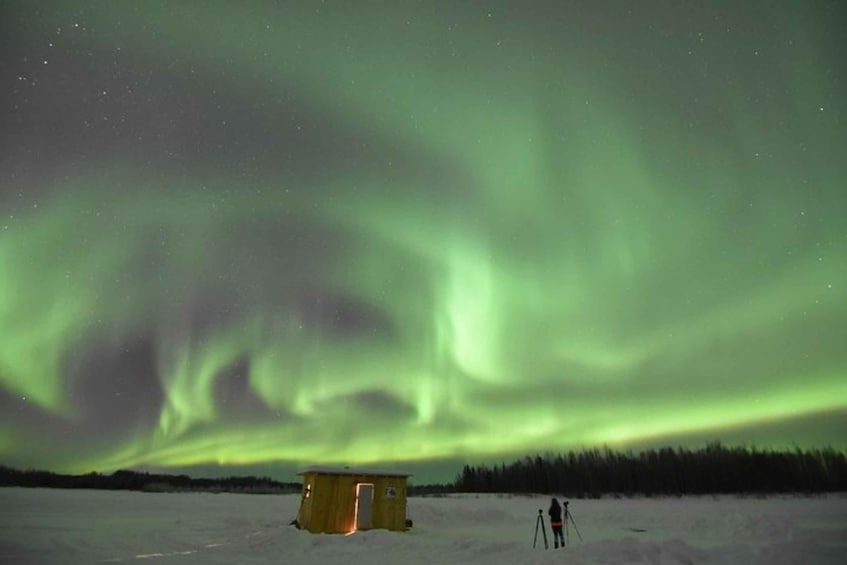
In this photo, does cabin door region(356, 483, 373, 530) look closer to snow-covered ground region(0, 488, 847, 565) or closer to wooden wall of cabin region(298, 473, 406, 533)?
wooden wall of cabin region(298, 473, 406, 533)

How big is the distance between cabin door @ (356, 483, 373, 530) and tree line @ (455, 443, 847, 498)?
77558 millimetres

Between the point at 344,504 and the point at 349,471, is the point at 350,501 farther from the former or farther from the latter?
the point at 349,471

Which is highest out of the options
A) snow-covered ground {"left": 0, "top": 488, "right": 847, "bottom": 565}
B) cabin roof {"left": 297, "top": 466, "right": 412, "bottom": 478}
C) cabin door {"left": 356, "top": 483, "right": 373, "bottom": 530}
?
cabin roof {"left": 297, "top": 466, "right": 412, "bottom": 478}

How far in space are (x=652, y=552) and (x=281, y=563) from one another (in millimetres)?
10654

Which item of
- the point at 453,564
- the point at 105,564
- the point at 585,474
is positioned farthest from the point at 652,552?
the point at 585,474

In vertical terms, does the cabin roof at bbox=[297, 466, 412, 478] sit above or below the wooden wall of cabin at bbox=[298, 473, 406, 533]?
above

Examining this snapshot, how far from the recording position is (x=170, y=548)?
58.6 ft

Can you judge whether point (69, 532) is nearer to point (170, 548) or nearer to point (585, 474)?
point (170, 548)

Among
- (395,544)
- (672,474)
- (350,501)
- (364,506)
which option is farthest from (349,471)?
(672,474)

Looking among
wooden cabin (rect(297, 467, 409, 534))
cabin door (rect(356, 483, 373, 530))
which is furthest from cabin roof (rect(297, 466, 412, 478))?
cabin door (rect(356, 483, 373, 530))

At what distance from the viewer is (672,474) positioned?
4082 inches

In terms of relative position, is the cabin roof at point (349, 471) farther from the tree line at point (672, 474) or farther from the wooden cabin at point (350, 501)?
the tree line at point (672, 474)

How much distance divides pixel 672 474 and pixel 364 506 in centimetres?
9888

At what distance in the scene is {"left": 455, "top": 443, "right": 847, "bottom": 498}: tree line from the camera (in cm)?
8844
